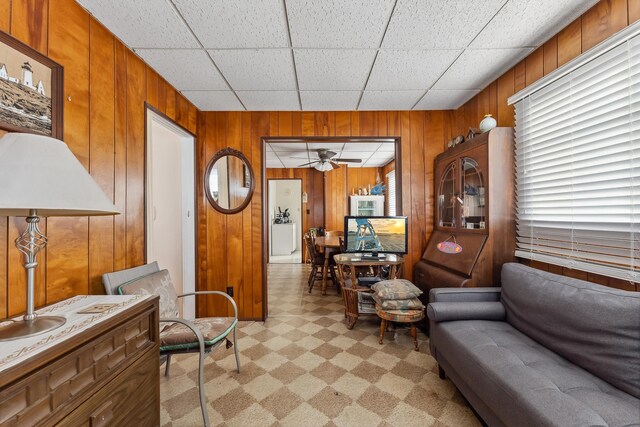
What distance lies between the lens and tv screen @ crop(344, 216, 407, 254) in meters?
2.95

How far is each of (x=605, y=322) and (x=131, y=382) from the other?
2.28 metres

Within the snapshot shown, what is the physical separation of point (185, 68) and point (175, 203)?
139 centimetres

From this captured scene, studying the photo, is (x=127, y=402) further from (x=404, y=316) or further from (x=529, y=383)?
(x=404, y=316)

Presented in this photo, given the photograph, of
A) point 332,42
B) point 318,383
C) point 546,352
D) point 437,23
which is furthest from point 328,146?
point 546,352

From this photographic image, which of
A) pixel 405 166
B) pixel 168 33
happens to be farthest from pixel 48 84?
pixel 405 166

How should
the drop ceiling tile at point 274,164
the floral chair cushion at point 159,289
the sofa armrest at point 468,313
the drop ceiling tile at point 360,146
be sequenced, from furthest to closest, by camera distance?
the drop ceiling tile at point 274,164 < the drop ceiling tile at point 360,146 < the sofa armrest at point 468,313 < the floral chair cushion at point 159,289

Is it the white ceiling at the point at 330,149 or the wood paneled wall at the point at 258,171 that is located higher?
the white ceiling at the point at 330,149

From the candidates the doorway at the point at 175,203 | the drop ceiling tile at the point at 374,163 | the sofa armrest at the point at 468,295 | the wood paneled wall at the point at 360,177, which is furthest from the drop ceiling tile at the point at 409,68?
the wood paneled wall at the point at 360,177

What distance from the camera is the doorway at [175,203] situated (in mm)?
2680

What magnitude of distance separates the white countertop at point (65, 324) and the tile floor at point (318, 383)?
877mm

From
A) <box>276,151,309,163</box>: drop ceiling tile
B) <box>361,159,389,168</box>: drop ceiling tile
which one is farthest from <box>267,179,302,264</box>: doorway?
<box>361,159,389,168</box>: drop ceiling tile

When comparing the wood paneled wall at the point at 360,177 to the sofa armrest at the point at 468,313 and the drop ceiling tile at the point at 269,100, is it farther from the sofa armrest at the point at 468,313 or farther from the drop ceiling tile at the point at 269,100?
the sofa armrest at the point at 468,313

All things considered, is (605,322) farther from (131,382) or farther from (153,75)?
(153,75)

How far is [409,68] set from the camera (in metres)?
2.29
